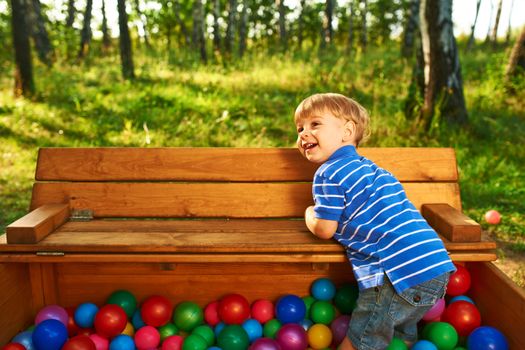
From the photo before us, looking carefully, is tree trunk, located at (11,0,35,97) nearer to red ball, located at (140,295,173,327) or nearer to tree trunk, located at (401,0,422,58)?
red ball, located at (140,295,173,327)

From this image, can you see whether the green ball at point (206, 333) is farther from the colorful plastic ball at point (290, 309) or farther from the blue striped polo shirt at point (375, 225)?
the blue striped polo shirt at point (375, 225)

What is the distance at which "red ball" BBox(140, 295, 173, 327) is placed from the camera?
290 cm

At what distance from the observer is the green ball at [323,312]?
2980 millimetres

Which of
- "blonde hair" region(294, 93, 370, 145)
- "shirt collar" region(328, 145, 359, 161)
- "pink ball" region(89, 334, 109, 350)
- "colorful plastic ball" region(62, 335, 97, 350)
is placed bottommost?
"pink ball" region(89, 334, 109, 350)

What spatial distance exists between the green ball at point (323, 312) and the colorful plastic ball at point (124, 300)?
1.12 meters

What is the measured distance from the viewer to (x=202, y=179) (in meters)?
3.21

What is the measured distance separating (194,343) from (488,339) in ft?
5.15

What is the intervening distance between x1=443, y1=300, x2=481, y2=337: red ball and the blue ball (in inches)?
27.6

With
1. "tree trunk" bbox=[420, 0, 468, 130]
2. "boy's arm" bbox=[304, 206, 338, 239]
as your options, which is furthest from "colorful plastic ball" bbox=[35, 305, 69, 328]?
"tree trunk" bbox=[420, 0, 468, 130]

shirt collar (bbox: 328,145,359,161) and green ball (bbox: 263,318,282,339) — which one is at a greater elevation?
shirt collar (bbox: 328,145,359,161)

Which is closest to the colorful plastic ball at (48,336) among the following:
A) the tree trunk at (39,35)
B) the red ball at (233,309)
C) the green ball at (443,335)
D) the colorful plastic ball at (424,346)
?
the red ball at (233,309)

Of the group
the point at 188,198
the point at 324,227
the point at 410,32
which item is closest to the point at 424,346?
the point at 324,227

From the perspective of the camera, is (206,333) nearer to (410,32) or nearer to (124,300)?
(124,300)

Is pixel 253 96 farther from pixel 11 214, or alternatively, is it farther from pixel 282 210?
pixel 282 210
